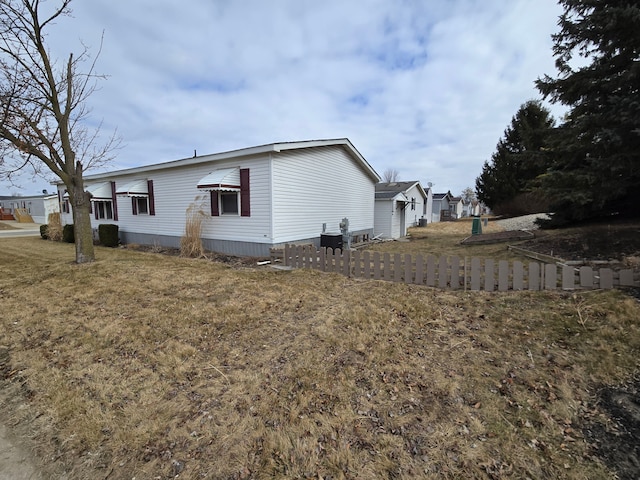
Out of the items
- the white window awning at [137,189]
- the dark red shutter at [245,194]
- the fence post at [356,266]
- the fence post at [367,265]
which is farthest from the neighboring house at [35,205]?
the fence post at [367,265]

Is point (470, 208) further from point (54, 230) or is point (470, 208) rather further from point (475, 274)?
point (54, 230)

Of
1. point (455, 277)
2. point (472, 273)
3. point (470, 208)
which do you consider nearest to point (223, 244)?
point (455, 277)

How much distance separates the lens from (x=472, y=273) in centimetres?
558

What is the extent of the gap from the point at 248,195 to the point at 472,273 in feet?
24.6

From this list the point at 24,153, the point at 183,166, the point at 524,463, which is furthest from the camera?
the point at 183,166

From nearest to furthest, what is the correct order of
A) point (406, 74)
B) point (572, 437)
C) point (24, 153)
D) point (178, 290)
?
1. point (572, 437)
2. point (178, 290)
3. point (24, 153)
4. point (406, 74)

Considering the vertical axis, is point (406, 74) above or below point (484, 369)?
above

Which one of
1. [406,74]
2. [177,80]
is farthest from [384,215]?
[177,80]

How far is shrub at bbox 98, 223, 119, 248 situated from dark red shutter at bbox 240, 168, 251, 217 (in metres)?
8.16

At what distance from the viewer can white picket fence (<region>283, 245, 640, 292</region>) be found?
4902 mm

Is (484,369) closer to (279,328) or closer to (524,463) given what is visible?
(524,463)

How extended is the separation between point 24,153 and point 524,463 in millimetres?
12118

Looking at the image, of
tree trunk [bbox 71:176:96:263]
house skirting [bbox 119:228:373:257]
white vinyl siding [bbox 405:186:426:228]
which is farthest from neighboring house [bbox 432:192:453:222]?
tree trunk [bbox 71:176:96:263]

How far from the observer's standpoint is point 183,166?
40.0ft
